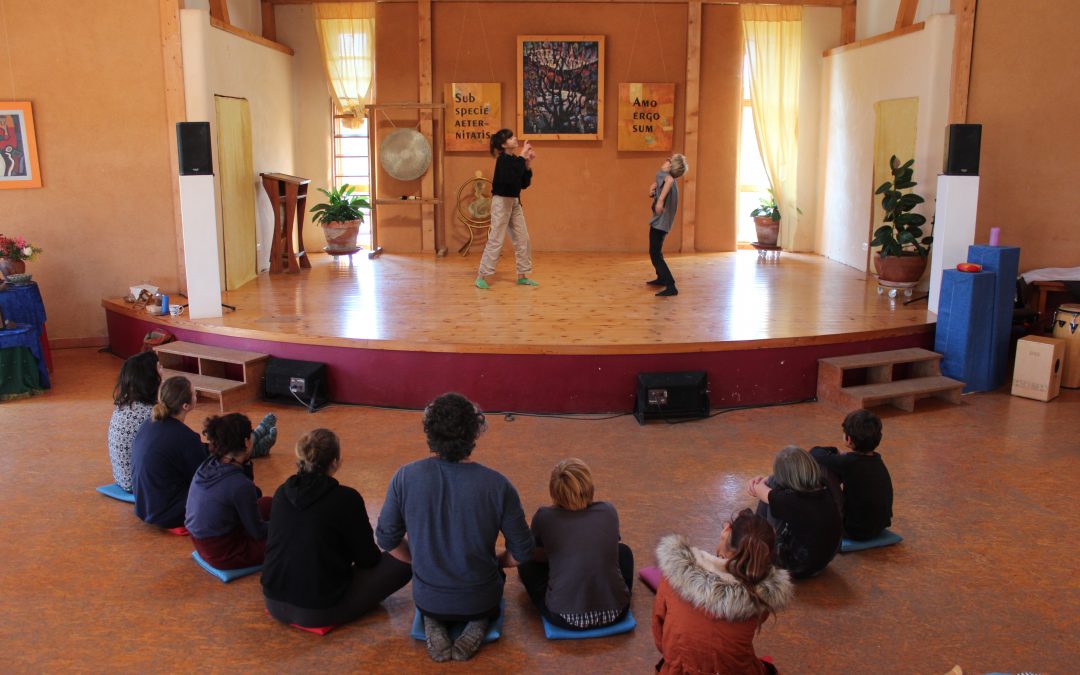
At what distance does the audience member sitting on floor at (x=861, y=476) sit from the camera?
406 centimetres

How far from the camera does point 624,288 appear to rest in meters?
8.62

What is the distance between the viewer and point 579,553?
3.36m

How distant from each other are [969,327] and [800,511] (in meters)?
3.84

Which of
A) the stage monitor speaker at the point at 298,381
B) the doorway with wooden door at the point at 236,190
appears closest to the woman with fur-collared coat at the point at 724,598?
the stage monitor speaker at the point at 298,381

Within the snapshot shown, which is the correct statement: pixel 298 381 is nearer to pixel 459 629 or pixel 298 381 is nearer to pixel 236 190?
pixel 236 190

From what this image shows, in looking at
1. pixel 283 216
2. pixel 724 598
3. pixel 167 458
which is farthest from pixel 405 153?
pixel 724 598

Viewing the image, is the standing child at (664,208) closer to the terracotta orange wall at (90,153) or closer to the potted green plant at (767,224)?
the potted green plant at (767,224)

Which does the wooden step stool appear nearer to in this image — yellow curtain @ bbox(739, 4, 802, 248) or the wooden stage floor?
the wooden stage floor

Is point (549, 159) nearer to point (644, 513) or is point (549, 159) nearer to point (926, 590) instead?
point (644, 513)

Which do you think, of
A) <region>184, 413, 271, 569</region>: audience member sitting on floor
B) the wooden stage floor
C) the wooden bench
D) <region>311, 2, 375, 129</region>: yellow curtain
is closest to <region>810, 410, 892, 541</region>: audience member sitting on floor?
the wooden stage floor

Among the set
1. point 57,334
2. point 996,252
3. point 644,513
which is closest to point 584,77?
point 996,252

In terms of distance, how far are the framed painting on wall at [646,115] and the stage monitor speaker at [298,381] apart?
591 cm

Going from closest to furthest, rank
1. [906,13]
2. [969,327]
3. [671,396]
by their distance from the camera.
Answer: [671,396]
[969,327]
[906,13]

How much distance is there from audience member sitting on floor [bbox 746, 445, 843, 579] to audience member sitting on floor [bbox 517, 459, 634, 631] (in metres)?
0.75
